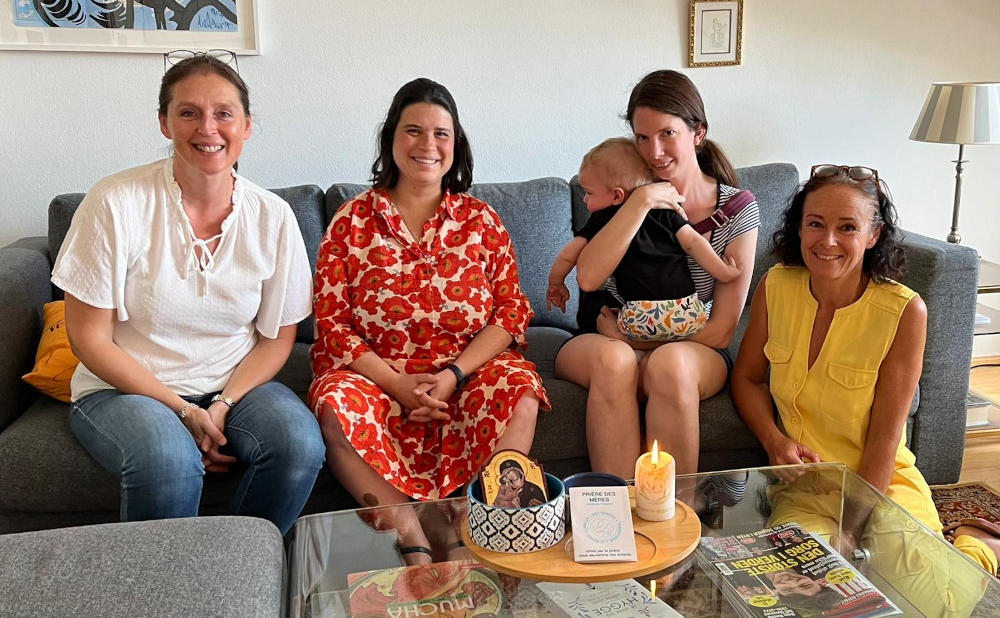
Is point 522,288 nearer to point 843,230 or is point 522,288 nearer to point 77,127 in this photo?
point 843,230

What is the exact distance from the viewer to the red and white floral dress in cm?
202

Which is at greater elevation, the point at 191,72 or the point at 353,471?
the point at 191,72

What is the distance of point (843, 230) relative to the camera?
1.90m

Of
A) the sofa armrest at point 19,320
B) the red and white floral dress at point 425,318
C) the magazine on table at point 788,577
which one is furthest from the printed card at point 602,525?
the sofa armrest at point 19,320

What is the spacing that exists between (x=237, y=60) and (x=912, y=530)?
228 cm

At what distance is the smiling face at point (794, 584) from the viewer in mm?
1399

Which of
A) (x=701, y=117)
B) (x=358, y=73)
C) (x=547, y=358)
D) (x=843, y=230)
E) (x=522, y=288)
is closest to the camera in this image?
(x=843, y=230)

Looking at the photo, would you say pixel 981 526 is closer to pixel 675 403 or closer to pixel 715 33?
pixel 675 403

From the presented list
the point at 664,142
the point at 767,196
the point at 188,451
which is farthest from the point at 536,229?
the point at 188,451

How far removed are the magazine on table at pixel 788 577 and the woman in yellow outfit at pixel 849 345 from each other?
0.46m

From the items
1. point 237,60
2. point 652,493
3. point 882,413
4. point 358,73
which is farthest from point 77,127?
point 882,413

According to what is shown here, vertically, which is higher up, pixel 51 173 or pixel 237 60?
pixel 237 60

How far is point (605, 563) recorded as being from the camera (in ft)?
4.70

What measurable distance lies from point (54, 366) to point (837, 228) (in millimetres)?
1746
